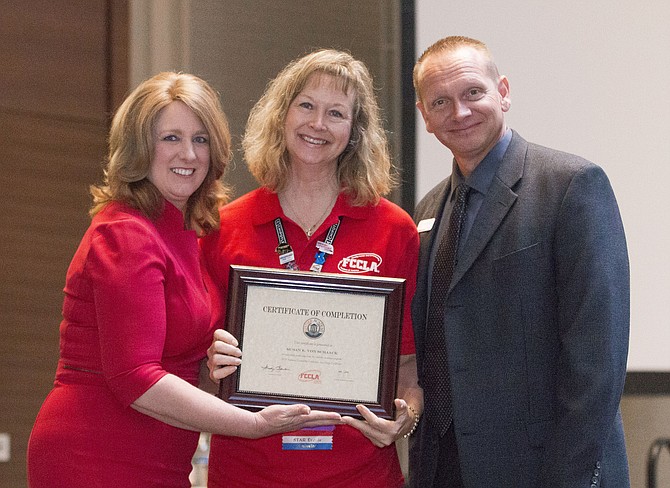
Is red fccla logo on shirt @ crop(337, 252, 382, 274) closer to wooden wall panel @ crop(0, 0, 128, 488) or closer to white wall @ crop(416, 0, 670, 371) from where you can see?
white wall @ crop(416, 0, 670, 371)

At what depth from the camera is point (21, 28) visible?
4.16 metres

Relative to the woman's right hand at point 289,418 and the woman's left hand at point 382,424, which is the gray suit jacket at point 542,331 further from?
the woman's right hand at point 289,418

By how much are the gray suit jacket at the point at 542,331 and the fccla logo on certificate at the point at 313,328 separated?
0.32 m

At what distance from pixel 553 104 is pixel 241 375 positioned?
6.85 feet

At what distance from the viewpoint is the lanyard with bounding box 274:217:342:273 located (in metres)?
2.46

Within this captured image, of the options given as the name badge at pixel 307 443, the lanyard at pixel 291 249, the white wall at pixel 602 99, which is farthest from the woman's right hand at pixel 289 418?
the white wall at pixel 602 99

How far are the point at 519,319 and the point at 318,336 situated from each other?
1.64 feet

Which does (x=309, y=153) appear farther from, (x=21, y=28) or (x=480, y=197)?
(x=21, y=28)

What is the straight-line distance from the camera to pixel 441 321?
242 cm

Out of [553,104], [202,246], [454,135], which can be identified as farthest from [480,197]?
[553,104]

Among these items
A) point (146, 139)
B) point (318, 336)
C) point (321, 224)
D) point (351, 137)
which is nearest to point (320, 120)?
point (351, 137)

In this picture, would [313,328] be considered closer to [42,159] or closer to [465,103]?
[465,103]

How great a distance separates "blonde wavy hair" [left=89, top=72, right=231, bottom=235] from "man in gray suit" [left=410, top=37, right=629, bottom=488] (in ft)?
2.05
